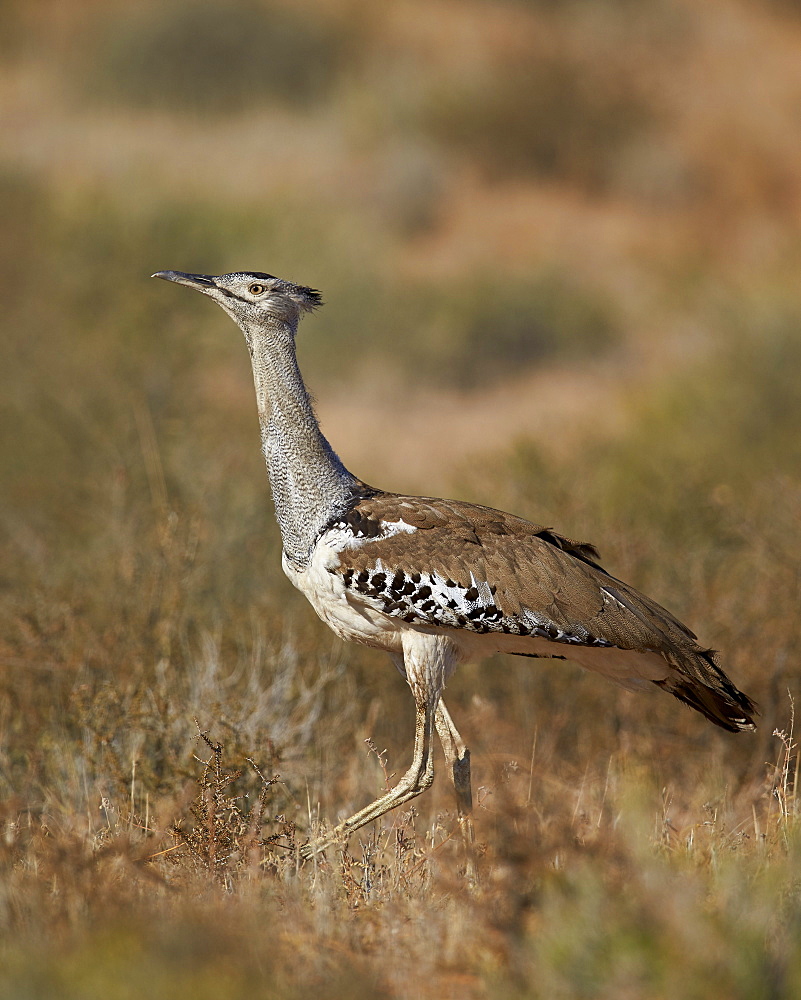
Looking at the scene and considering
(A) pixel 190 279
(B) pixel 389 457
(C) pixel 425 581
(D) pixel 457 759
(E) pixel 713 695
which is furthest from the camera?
(B) pixel 389 457

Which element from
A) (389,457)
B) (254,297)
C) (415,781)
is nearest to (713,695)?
(415,781)

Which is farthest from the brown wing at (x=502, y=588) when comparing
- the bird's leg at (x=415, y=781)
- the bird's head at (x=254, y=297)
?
the bird's head at (x=254, y=297)

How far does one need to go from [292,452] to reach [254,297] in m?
0.54

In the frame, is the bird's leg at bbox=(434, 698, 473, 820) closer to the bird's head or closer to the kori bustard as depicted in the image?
the kori bustard

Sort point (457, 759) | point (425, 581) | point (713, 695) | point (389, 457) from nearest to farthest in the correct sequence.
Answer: point (425, 581), point (713, 695), point (457, 759), point (389, 457)

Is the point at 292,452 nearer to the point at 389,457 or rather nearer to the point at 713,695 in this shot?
the point at 713,695

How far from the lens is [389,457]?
11.7 meters

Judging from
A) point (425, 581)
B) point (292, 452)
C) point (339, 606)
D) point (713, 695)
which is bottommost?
point (713, 695)

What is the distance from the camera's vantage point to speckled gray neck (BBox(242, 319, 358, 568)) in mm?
3971

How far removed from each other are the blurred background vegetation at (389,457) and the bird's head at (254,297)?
1469 millimetres

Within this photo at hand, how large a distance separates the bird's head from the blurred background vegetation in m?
1.47

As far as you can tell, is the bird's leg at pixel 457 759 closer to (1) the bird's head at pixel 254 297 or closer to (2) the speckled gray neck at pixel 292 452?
(2) the speckled gray neck at pixel 292 452

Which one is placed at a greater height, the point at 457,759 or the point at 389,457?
the point at 389,457

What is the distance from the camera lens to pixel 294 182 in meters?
18.9
